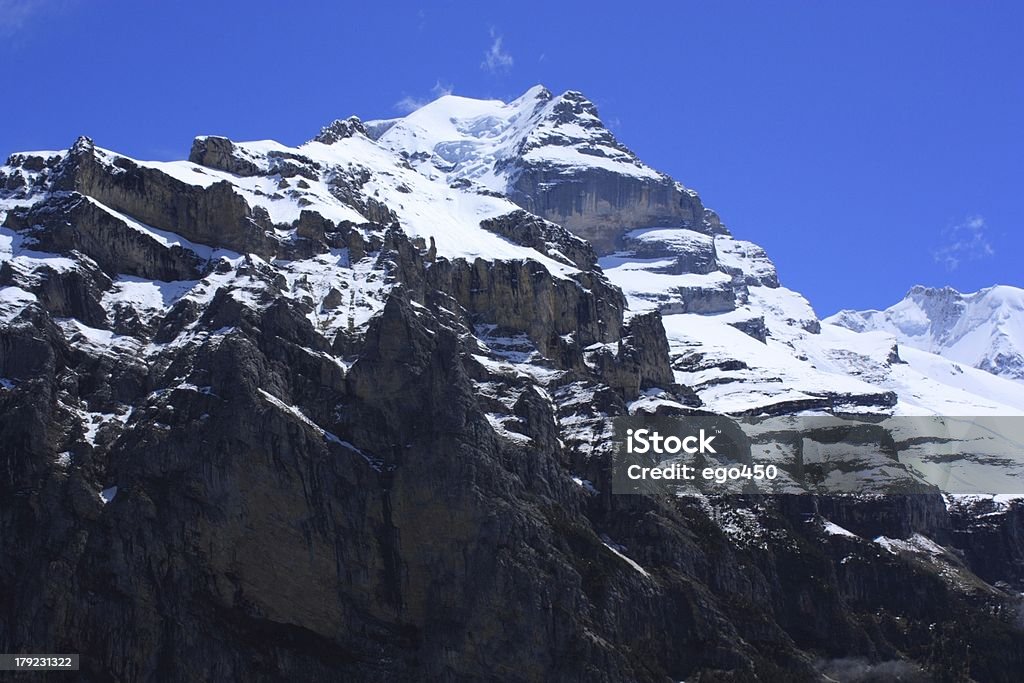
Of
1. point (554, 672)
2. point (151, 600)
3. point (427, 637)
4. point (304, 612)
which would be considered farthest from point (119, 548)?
point (554, 672)

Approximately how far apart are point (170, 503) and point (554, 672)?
43.9 metres

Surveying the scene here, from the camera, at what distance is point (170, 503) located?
198625 mm

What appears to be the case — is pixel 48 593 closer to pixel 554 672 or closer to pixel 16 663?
pixel 16 663

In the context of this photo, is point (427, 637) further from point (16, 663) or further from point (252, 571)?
point (16, 663)

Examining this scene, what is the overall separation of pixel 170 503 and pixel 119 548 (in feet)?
24.9

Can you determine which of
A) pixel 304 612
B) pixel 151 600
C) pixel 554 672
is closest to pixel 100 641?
pixel 151 600

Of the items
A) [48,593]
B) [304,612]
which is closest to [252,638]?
[304,612]

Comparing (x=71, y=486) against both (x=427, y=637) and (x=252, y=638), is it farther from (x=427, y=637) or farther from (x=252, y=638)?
(x=427, y=637)

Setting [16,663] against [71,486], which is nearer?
[16,663]

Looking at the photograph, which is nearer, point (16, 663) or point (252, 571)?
point (16, 663)

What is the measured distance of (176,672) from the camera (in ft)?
620

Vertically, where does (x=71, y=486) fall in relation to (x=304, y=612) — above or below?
above

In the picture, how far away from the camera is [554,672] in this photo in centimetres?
19600

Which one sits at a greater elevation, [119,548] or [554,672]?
[119,548]
